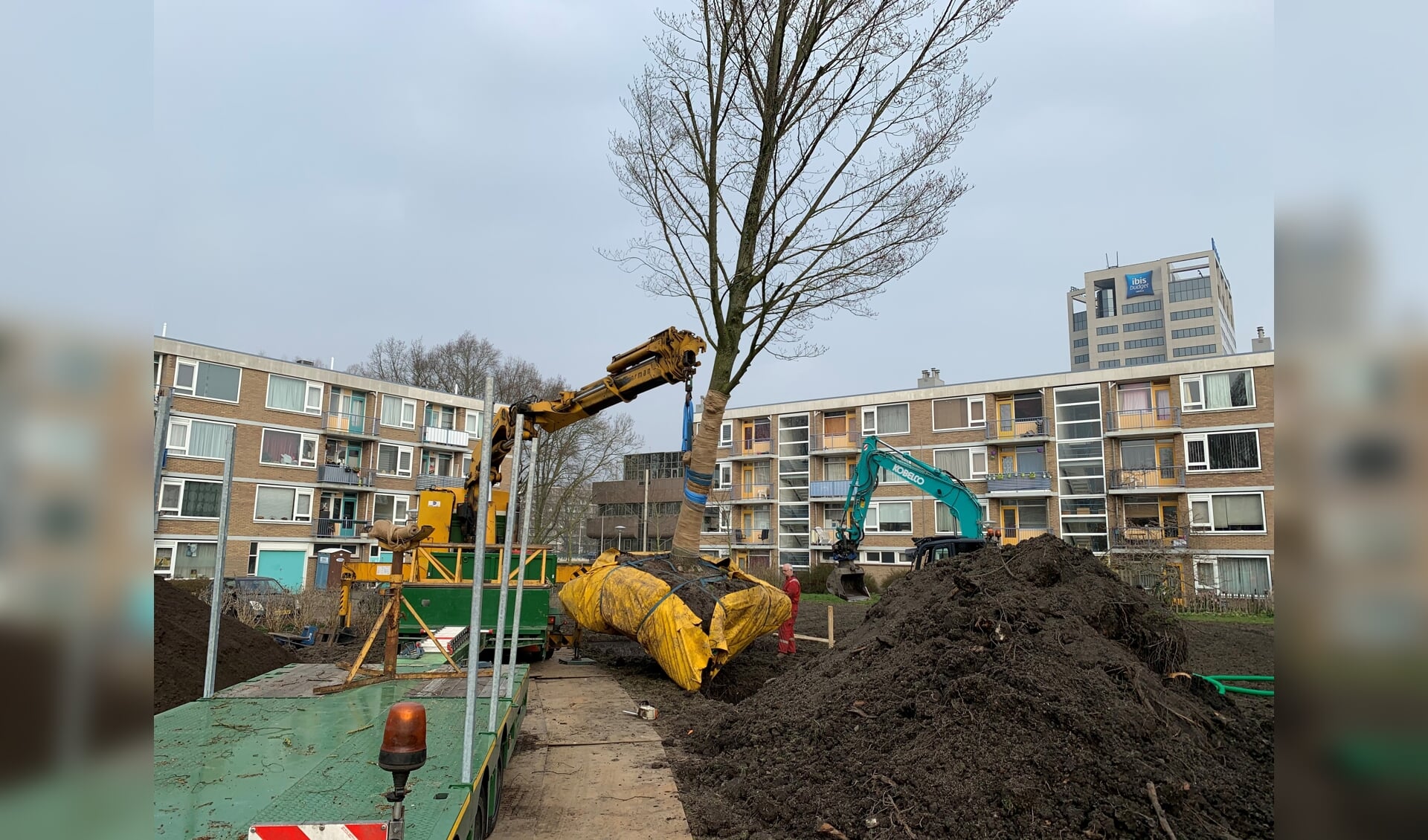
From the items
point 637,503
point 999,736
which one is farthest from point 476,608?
point 637,503

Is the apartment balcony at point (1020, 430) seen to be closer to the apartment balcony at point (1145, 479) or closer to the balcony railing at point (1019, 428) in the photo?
the balcony railing at point (1019, 428)

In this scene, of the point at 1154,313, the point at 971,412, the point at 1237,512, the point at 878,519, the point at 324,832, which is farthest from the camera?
the point at 1154,313

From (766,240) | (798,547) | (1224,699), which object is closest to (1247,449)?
(798,547)

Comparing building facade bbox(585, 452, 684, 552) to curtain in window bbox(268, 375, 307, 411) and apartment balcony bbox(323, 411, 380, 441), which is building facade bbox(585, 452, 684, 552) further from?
curtain in window bbox(268, 375, 307, 411)

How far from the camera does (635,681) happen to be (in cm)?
1064

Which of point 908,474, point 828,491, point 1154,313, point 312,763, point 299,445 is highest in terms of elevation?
point 1154,313

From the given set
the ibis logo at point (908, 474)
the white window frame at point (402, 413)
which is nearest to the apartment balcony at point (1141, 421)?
the ibis logo at point (908, 474)

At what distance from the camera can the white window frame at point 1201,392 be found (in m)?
31.1

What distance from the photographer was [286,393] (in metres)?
35.7

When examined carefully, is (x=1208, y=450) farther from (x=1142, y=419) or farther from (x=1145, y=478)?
(x=1142, y=419)

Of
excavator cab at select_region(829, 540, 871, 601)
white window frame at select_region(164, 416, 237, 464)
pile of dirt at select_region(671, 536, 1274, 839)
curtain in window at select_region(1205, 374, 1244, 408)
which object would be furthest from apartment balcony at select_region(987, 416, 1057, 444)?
white window frame at select_region(164, 416, 237, 464)

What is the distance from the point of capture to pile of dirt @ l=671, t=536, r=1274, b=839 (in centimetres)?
458

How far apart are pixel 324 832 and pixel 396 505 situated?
41.0m
